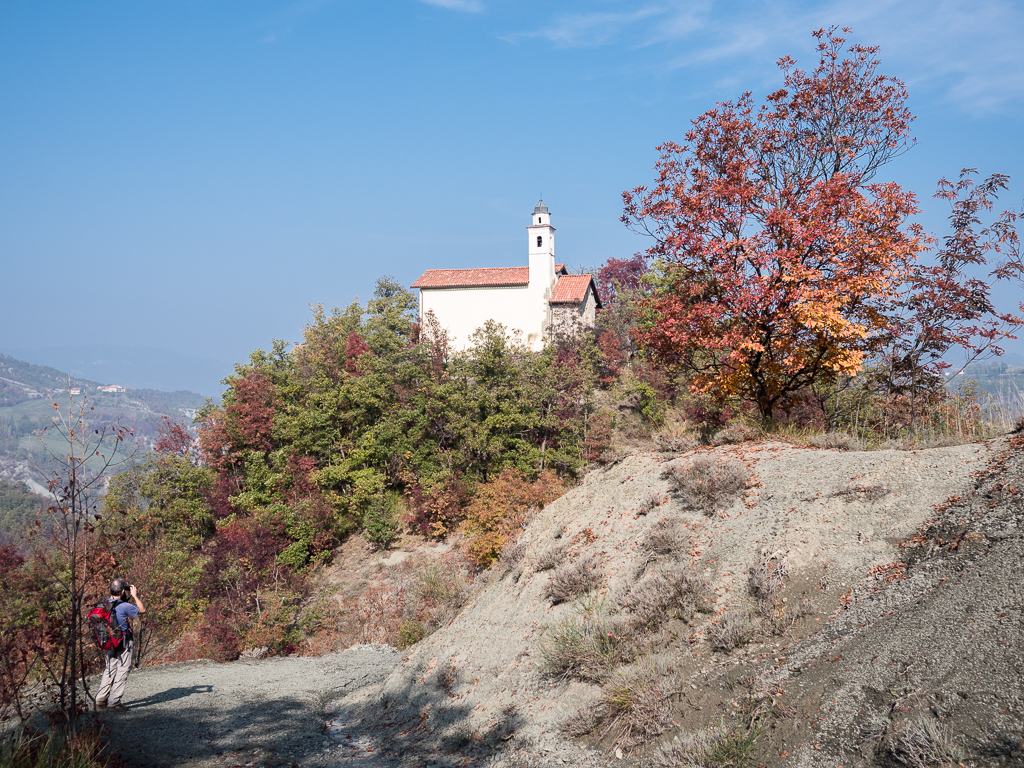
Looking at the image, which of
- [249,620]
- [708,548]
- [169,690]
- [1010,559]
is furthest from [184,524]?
[1010,559]

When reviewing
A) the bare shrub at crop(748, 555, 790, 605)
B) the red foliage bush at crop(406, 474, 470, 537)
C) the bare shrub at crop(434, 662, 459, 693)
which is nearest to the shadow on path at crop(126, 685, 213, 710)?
the bare shrub at crop(434, 662, 459, 693)

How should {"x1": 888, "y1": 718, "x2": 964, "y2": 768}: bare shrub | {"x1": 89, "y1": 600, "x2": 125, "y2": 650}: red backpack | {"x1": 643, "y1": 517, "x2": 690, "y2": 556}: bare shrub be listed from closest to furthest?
{"x1": 888, "y1": 718, "x2": 964, "y2": 768}: bare shrub, {"x1": 89, "y1": 600, "x2": 125, "y2": 650}: red backpack, {"x1": 643, "y1": 517, "x2": 690, "y2": 556}: bare shrub

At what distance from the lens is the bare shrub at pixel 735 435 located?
12.7 metres

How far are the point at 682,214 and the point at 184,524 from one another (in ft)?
99.8

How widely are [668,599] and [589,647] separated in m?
1.23

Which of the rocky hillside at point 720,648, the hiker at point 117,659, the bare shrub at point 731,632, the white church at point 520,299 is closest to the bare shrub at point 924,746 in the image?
the rocky hillside at point 720,648

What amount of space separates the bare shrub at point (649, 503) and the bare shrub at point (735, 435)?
2.19 meters

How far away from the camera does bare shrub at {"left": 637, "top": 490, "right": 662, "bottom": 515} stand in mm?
11352

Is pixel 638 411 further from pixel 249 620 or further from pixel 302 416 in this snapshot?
pixel 249 620

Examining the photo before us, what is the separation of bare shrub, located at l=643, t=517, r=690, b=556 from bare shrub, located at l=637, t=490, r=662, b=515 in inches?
35.8

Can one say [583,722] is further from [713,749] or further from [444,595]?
[444,595]

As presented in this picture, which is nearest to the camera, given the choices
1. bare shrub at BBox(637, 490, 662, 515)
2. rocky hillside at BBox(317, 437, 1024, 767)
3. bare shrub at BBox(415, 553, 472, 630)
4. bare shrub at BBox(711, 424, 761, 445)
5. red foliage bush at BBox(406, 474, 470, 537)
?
rocky hillside at BBox(317, 437, 1024, 767)

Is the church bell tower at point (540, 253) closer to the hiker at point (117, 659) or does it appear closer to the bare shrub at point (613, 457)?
the bare shrub at point (613, 457)

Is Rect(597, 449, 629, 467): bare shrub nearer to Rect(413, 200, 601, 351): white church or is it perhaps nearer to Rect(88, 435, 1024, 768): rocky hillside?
Rect(88, 435, 1024, 768): rocky hillside
